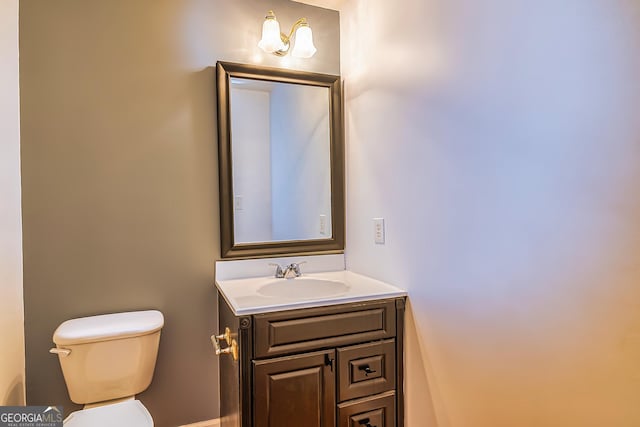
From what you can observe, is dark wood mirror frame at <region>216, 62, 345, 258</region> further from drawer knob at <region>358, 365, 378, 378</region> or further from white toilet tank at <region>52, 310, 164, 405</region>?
drawer knob at <region>358, 365, 378, 378</region>

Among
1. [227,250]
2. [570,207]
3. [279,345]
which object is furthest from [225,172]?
[570,207]

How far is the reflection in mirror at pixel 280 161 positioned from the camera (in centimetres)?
195

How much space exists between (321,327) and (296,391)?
0.85ft

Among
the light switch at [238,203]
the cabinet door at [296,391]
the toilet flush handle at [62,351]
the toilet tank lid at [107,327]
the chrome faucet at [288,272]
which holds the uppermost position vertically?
the light switch at [238,203]

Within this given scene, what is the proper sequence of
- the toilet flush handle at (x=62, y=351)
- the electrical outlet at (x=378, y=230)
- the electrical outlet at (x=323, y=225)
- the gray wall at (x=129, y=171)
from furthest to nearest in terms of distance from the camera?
the electrical outlet at (x=323, y=225)
the electrical outlet at (x=378, y=230)
the gray wall at (x=129, y=171)
the toilet flush handle at (x=62, y=351)

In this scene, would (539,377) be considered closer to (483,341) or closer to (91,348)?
(483,341)

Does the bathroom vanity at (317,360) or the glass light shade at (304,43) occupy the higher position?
the glass light shade at (304,43)

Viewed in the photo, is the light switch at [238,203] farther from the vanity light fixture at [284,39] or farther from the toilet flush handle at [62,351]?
the toilet flush handle at [62,351]

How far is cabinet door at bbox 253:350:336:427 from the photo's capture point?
1.37m

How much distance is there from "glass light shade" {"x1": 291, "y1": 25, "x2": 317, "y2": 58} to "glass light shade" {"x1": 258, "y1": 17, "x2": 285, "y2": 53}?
0.10 meters

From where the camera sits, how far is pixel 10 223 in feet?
4.88

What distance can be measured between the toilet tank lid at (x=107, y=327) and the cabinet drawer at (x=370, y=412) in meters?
0.91

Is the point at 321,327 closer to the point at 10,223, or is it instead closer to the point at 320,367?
the point at 320,367

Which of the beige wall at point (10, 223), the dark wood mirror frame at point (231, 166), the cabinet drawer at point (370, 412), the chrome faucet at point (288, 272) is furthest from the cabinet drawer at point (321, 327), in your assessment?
the beige wall at point (10, 223)
